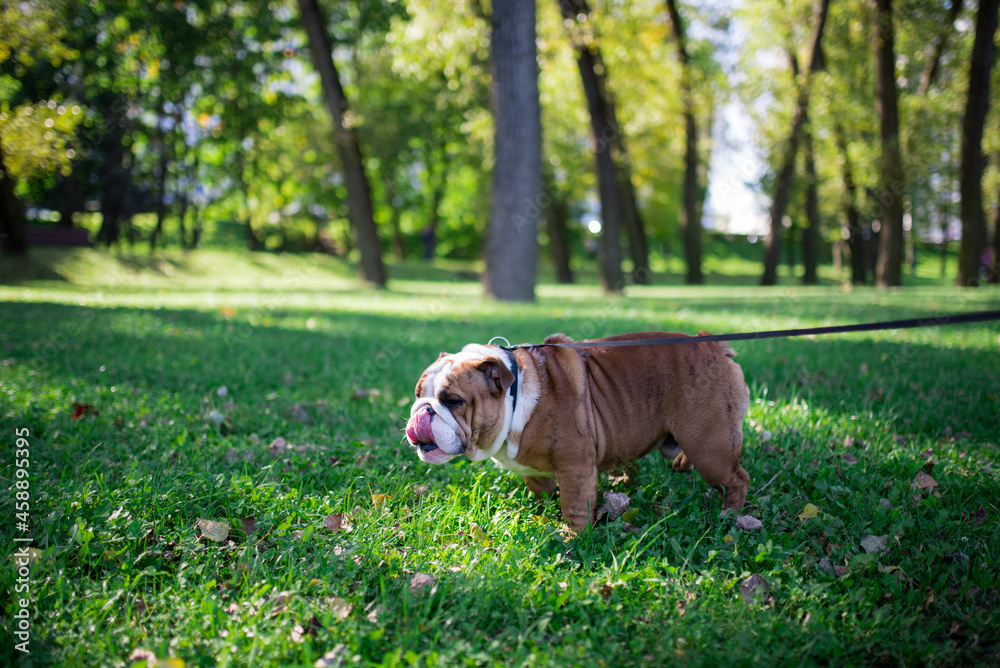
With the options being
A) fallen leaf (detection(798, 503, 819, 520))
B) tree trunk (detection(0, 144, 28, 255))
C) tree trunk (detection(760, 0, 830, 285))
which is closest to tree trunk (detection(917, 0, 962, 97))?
tree trunk (detection(760, 0, 830, 285))

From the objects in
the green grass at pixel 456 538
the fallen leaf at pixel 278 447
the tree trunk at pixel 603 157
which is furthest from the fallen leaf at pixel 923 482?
the tree trunk at pixel 603 157

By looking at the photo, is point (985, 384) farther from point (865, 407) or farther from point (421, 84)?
point (421, 84)

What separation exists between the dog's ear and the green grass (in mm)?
717

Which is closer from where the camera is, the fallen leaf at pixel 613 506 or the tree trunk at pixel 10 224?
the fallen leaf at pixel 613 506

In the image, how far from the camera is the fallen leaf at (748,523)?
2.85 meters

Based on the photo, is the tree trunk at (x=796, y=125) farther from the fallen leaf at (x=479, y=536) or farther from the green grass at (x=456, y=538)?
the fallen leaf at (x=479, y=536)

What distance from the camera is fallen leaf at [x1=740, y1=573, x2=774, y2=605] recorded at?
2.34 meters

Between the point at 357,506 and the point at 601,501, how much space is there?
4.53 ft

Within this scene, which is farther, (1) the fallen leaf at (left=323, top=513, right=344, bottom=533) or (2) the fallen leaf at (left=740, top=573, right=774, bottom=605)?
(1) the fallen leaf at (left=323, top=513, right=344, bottom=533)

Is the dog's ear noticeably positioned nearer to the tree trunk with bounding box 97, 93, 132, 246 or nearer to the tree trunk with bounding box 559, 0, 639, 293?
the tree trunk with bounding box 559, 0, 639, 293

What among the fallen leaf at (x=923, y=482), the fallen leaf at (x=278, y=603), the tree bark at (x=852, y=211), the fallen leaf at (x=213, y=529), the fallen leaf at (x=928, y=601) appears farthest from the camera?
the tree bark at (x=852, y=211)

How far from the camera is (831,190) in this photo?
87.8 feet

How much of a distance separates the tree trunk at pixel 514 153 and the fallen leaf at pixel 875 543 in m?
9.49

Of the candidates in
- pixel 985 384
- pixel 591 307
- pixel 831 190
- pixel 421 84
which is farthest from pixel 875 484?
pixel 831 190
